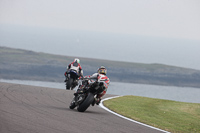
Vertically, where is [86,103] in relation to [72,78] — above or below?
below

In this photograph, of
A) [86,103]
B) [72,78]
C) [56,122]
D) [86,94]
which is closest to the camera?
[56,122]

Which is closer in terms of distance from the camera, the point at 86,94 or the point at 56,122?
the point at 56,122

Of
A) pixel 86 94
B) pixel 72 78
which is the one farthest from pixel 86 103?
pixel 72 78

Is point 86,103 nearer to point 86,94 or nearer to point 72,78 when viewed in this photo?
point 86,94

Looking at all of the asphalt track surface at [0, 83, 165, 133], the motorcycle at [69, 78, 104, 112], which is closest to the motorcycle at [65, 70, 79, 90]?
the motorcycle at [69, 78, 104, 112]

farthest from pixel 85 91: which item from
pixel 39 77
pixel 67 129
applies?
pixel 39 77

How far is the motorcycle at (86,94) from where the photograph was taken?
13.5 m

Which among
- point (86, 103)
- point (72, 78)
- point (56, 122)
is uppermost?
point (72, 78)

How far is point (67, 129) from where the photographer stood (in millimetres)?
9883

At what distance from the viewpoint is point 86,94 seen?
551 inches

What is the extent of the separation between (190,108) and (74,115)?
978 centimetres

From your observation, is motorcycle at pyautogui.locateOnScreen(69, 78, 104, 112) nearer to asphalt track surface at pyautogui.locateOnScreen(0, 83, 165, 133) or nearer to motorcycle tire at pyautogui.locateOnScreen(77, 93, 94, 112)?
motorcycle tire at pyautogui.locateOnScreen(77, 93, 94, 112)

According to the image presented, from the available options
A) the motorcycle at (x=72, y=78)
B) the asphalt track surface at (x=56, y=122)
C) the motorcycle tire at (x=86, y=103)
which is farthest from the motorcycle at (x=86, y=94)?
the motorcycle at (x=72, y=78)

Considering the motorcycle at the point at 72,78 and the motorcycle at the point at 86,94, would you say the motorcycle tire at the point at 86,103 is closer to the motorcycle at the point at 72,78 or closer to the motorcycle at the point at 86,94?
the motorcycle at the point at 86,94
